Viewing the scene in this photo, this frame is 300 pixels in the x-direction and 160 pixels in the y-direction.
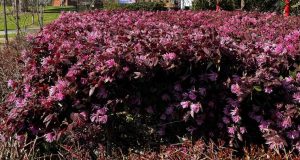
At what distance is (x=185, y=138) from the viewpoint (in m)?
4.11

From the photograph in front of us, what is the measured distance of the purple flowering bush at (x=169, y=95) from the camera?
13.1 feet

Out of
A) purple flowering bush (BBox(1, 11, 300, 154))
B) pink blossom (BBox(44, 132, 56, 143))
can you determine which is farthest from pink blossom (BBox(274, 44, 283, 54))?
pink blossom (BBox(44, 132, 56, 143))

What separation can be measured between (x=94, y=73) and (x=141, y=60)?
1.30 ft

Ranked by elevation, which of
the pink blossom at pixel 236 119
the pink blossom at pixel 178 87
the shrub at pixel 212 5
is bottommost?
the pink blossom at pixel 236 119

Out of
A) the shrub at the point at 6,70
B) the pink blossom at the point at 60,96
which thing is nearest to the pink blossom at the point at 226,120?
the pink blossom at the point at 60,96

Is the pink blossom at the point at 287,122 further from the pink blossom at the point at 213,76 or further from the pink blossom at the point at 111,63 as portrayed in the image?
the pink blossom at the point at 111,63

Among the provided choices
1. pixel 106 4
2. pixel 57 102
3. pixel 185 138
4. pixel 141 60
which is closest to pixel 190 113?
pixel 185 138

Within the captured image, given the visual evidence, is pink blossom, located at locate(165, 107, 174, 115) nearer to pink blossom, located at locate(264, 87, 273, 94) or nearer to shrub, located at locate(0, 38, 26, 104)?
pink blossom, located at locate(264, 87, 273, 94)

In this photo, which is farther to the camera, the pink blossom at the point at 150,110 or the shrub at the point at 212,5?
the shrub at the point at 212,5

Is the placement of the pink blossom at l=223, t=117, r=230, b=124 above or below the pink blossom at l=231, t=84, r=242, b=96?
below

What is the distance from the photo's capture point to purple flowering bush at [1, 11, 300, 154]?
3.99 meters

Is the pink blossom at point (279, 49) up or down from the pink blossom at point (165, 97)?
up

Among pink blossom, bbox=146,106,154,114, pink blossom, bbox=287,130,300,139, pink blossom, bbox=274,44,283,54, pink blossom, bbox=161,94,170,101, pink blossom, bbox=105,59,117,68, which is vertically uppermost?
pink blossom, bbox=274,44,283,54

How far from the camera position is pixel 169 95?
4.20 m
